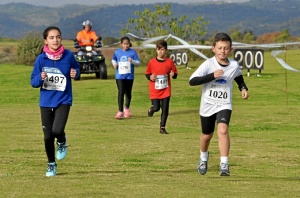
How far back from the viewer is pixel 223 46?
11.2 m

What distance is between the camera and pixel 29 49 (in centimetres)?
5572

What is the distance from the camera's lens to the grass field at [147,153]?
1027 cm

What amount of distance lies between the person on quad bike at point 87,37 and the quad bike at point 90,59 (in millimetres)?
141

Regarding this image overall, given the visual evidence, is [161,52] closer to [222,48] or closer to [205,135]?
[205,135]

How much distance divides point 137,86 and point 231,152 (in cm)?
2065

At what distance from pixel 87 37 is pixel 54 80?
23802mm

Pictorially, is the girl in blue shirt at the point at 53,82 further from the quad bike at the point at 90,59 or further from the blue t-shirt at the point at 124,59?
the quad bike at the point at 90,59

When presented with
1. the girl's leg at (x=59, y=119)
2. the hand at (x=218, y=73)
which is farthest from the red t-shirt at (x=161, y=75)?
the hand at (x=218, y=73)

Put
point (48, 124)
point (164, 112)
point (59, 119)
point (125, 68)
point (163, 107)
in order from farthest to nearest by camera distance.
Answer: point (125, 68)
point (163, 107)
point (164, 112)
point (48, 124)
point (59, 119)

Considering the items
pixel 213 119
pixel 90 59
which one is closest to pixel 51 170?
pixel 213 119

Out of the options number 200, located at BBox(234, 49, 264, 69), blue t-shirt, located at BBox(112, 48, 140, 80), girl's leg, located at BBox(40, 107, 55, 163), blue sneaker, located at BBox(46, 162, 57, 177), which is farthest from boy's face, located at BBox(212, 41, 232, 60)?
number 200, located at BBox(234, 49, 264, 69)

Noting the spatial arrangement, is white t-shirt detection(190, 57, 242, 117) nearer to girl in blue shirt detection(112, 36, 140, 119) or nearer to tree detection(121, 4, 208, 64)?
girl in blue shirt detection(112, 36, 140, 119)

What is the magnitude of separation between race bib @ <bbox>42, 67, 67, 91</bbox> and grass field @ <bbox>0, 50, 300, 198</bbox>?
116cm

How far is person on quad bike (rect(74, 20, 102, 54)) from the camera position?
34.8 m
